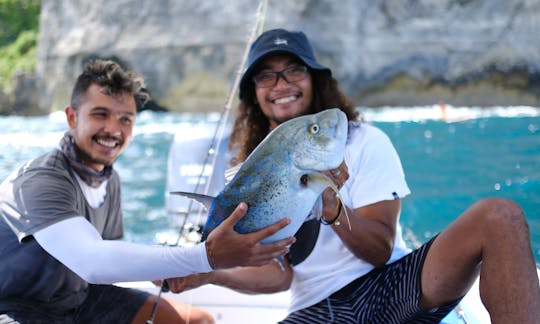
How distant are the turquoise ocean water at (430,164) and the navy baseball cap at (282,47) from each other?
214cm

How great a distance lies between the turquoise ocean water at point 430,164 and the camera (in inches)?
311

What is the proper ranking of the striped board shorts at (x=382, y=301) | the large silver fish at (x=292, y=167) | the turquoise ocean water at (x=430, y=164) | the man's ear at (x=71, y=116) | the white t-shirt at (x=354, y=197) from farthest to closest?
the turquoise ocean water at (x=430, y=164)
the man's ear at (x=71, y=116)
the white t-shirt at (x=354, y=197)
the striped board shorts at (x=382, y=301)
the large silver fish at (x=292, y=167)

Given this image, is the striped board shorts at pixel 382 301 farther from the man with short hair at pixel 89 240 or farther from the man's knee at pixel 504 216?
the man with short hair at pixel 89 240

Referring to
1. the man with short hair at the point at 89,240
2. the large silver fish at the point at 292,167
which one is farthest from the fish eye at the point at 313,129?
the man with short hair at the point at 89,240

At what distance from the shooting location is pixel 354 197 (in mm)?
2373

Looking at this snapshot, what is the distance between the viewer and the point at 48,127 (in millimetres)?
21969

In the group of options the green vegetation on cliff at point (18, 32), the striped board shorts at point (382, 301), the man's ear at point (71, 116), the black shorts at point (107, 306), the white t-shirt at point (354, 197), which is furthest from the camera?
the green vegetation on cliff at point (18, 32)

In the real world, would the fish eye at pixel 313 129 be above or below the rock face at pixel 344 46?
below

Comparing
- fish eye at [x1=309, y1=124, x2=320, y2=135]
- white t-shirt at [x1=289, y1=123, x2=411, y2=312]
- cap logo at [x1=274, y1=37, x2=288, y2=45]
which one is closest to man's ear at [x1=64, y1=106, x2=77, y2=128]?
cap logo at [x1=274, y1=37, x2=288, y2=45]

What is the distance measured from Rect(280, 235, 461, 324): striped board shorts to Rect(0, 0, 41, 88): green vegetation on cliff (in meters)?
34.2

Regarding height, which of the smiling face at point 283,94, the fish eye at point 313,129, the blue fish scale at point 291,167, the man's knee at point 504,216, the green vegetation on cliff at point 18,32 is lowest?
the man's knee at point 504,216

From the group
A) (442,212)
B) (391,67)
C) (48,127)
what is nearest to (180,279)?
(442,212)

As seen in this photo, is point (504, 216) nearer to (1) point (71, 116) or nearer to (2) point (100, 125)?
(2) point (100, 125)

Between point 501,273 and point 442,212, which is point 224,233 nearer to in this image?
point 501,273
